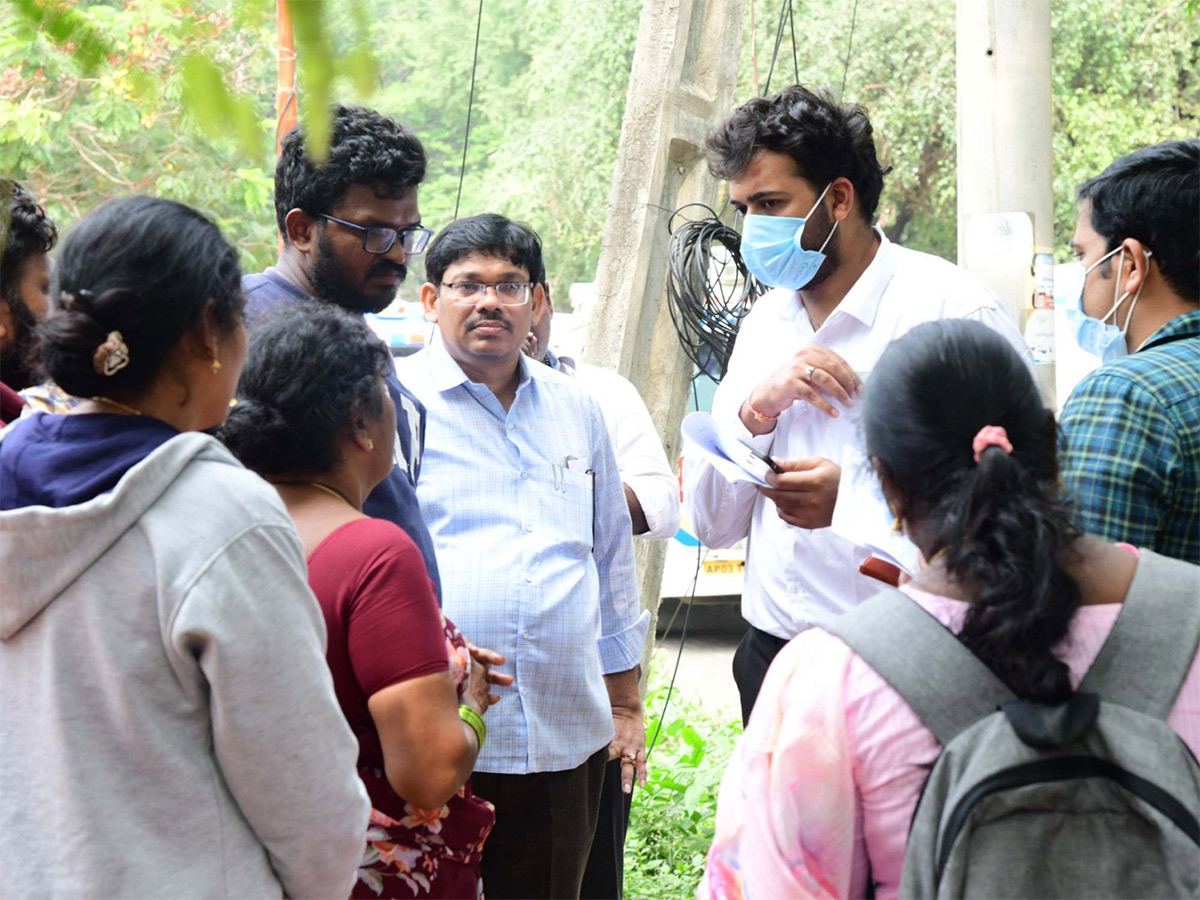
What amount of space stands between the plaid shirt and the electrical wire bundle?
2653 mm

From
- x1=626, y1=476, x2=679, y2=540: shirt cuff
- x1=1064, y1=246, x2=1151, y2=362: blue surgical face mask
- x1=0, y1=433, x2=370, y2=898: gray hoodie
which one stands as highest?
x1=1064, y1=246, x2=1151, y2=362: blue surgical face mask

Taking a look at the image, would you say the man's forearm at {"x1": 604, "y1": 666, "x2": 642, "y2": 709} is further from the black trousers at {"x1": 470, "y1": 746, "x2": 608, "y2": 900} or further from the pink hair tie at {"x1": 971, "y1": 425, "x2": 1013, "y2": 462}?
the pink hair tie at {"x1": 971, "y1": 425, "x2": 1013, "y2": 462}

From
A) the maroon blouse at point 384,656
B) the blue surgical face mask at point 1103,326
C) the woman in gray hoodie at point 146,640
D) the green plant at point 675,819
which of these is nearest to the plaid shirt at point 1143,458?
the blue surgical face mask at point 1103,326

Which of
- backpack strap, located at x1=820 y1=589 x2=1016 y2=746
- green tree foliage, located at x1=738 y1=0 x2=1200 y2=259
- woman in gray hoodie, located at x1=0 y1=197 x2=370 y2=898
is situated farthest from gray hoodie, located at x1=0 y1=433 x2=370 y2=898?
green tree foliage, located at x1=738 y1=0 x2=1200 y2=259

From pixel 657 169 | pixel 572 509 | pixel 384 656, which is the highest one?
pixel 657 169

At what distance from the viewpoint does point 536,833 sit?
9.89 feet

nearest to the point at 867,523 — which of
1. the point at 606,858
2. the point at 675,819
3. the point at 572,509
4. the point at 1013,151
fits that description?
the point at 572,509

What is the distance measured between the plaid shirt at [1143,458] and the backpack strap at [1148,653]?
54 cm

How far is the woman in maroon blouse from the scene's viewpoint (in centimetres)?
187

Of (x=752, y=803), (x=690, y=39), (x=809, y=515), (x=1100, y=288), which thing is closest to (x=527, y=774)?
(x=809, y=515)

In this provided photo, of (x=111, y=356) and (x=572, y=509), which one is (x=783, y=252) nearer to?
(x=572, y=509)

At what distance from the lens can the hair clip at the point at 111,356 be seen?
1.61 m

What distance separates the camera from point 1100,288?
2.45 m

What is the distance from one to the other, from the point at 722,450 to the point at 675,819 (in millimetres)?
2882
